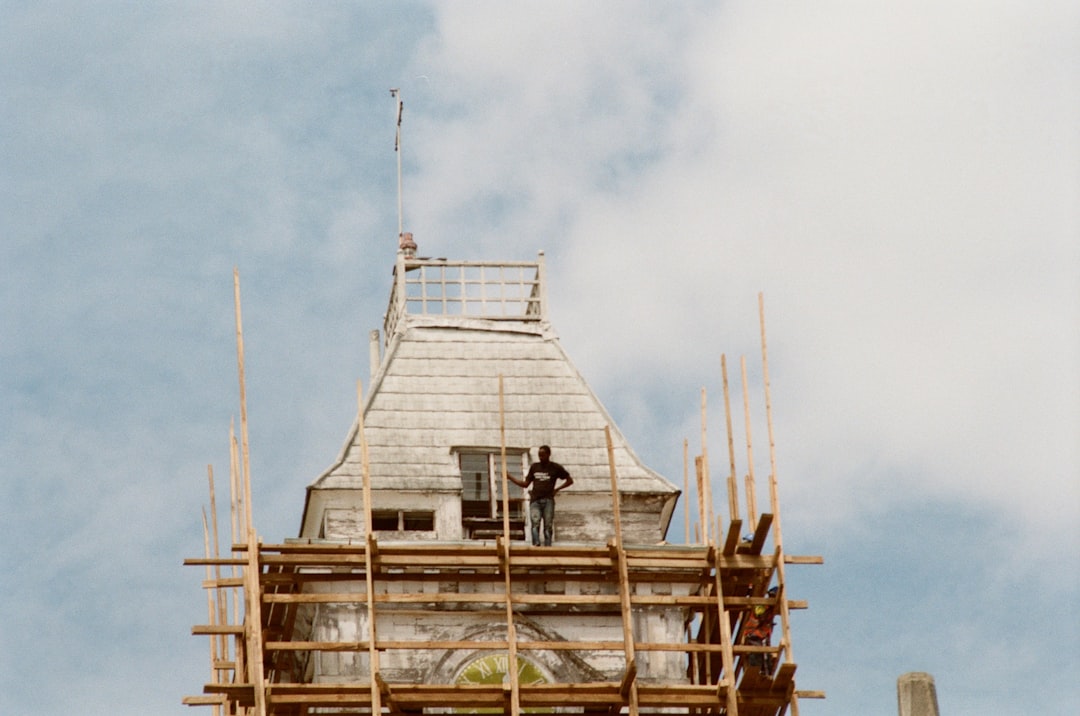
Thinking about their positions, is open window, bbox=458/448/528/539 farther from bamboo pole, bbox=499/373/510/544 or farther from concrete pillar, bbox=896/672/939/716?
concrete pillar, bbox=896/672/939/716

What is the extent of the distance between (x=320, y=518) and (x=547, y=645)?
16.9 ft

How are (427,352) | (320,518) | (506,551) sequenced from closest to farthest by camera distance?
(506,551) → (320,518) → (427,352)

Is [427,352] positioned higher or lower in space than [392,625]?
higher

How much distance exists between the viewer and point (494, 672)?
47.1 metres

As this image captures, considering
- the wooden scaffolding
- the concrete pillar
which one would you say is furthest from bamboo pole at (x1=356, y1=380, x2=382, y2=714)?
the concrete pillar

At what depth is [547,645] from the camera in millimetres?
46469

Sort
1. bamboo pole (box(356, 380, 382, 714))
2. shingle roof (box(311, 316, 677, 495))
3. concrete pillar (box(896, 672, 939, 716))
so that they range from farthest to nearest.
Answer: shingle roof (box(311, 316, 677, 495)) → bamboo pole (box(356, 380, 382, 714)) → concrete pillar (box(896, 672, 939, 716))

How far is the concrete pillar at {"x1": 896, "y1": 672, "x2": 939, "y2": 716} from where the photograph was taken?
3888 cm

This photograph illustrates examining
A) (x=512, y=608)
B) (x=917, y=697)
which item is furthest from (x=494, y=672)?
(x=917, y=697)

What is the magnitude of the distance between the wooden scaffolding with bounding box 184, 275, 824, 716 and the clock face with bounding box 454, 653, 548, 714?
51 mm

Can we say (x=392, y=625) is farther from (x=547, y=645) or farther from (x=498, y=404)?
(x=498, y=404)

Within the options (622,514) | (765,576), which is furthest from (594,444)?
(765,576)

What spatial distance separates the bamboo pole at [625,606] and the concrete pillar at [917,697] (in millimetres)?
7091

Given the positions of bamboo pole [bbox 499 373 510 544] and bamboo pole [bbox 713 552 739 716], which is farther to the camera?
bamboo pole [bbox 499 373 510 544]
